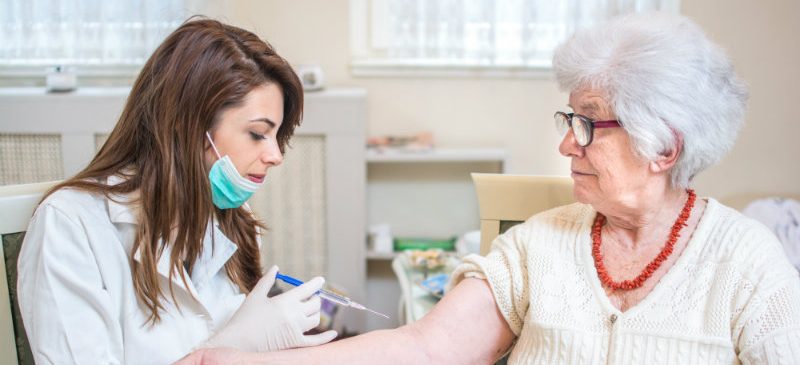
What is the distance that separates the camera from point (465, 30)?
291 cm

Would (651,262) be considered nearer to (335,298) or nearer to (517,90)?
(335,298)

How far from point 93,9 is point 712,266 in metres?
2.54

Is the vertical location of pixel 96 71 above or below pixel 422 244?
above

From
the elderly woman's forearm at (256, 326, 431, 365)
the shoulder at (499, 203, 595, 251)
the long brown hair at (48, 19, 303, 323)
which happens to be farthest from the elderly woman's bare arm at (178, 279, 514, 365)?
the long brown hair at (48, 19, 303, 323)

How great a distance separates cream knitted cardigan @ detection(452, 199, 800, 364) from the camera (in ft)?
3.78

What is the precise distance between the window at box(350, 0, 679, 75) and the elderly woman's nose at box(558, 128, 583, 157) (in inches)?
66.1

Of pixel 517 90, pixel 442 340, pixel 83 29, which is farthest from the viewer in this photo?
pixel 517 90

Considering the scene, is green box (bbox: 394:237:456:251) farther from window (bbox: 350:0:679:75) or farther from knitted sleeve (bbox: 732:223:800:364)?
knitted sleeve (bbox: 732:223:800:364)

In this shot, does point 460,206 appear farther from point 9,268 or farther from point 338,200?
point 9,268

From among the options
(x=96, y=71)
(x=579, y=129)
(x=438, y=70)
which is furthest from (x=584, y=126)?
(x=96, y=71)

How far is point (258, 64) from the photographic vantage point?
1261mm

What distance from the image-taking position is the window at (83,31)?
2.84 metres

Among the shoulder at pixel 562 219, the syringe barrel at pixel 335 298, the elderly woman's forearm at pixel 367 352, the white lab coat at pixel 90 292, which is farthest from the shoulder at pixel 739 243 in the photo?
the white lab coat at pixel 90 292

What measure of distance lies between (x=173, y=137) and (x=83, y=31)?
1987 mm
